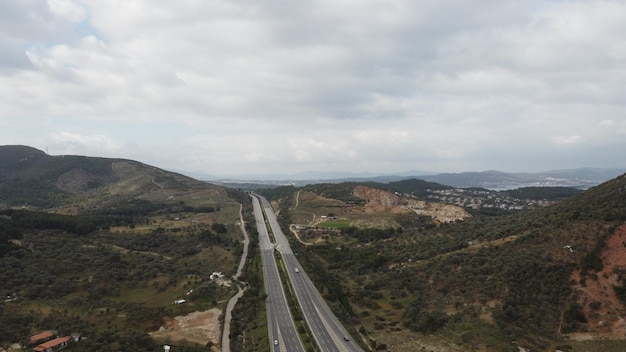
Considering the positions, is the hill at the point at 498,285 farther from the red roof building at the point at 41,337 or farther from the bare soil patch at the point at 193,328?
the red roof building at the point at 41,337

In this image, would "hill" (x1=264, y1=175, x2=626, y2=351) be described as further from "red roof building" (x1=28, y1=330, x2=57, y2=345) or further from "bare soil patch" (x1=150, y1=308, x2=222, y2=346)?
"red roof building" (x1=28, y1=330, x2=57, y2=345)

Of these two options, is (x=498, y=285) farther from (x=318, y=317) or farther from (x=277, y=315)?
(x=277, y=315)

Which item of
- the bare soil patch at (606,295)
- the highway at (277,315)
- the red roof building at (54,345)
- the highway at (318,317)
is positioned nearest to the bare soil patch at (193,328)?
the highway at (277,315)

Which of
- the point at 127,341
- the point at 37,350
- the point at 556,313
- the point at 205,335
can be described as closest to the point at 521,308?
the point at 556,313

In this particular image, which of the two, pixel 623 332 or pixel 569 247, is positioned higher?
pixel 569 247

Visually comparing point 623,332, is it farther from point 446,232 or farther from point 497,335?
point 446,232

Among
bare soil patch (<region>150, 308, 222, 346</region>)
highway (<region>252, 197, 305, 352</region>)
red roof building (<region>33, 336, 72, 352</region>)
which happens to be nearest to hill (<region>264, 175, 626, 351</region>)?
highway (<region>252, 197, 305, 352</region>)
